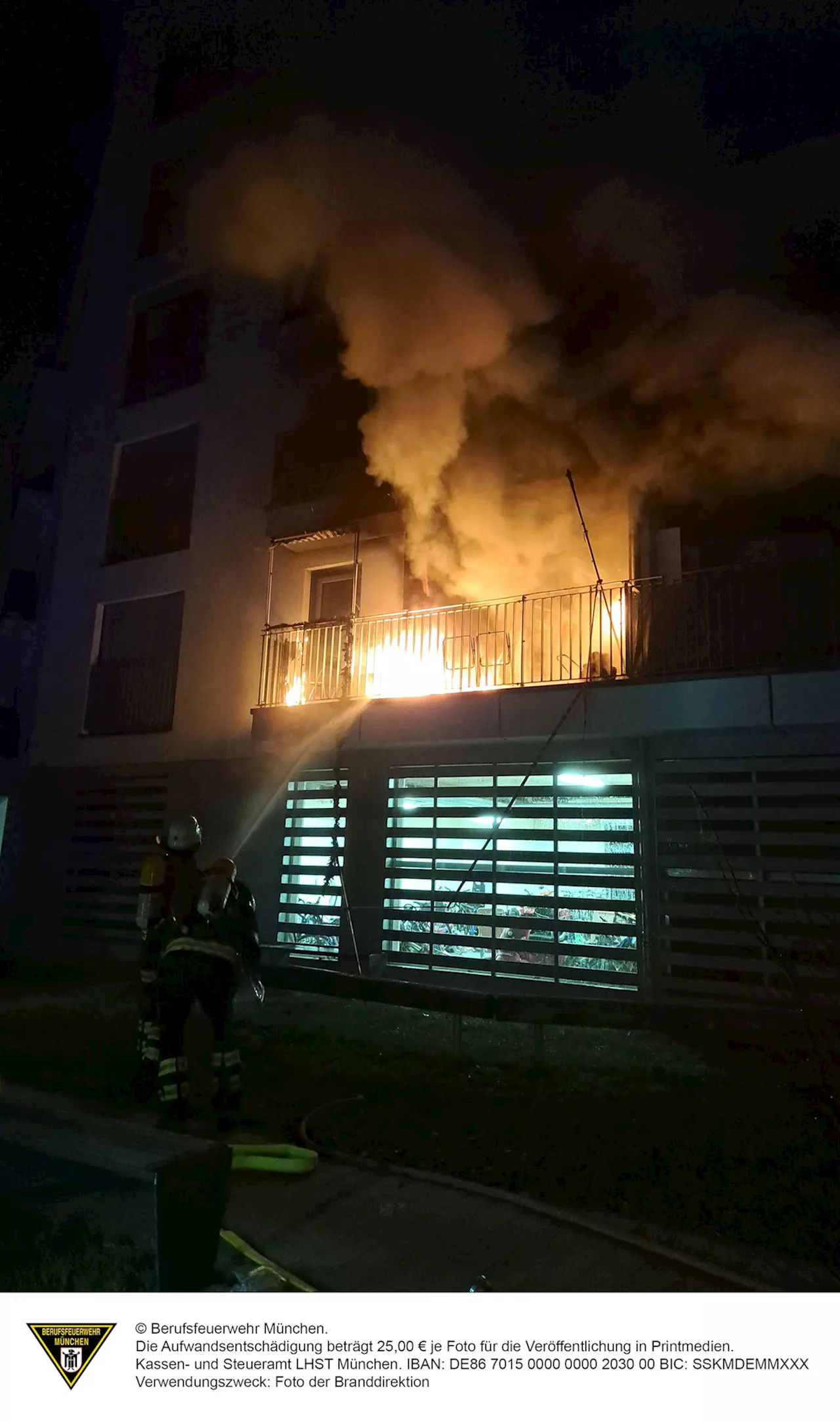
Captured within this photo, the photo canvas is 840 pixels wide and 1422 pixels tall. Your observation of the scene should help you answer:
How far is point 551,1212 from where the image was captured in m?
3.30

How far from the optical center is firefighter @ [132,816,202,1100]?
5.06 meters

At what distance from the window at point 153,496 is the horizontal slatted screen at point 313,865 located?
546 cm

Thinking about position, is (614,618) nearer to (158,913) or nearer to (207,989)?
(158,913)

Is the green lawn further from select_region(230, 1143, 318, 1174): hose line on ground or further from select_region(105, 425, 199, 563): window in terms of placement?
select_region(105, 425, 199, 563): window

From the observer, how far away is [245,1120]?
459 cm

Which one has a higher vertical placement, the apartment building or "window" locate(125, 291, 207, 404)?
"window" locate(125, 291, 207, 404)

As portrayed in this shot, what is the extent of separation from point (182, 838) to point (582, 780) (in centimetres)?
449

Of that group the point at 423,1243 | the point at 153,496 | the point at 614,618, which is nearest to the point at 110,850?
the point at 153,496

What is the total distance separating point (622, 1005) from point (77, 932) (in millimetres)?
9477

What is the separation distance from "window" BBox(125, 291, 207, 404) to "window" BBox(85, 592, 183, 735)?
3.85m
